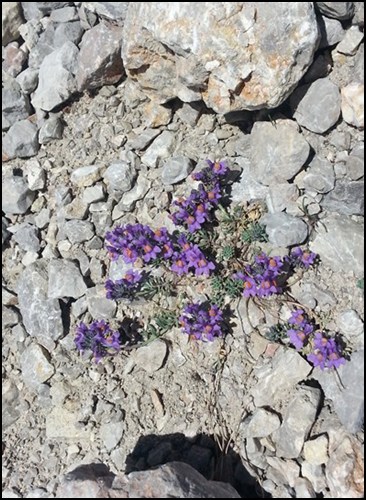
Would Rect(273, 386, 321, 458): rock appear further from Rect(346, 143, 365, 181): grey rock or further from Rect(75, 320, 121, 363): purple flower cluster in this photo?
Rect(346, 143, 365, 181): grey rock

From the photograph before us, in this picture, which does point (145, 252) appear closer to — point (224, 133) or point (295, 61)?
point (224, 133)

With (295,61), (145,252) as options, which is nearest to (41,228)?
(145,252)

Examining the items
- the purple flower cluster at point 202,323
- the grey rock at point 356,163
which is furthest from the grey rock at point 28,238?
the grey rock at point 356,163

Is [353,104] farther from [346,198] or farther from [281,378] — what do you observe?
[281,378]

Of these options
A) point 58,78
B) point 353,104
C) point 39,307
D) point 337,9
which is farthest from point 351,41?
point 39,307

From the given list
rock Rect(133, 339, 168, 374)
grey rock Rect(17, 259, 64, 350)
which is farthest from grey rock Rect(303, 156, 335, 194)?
grey rock Rect(17, 259, 64, 350)
